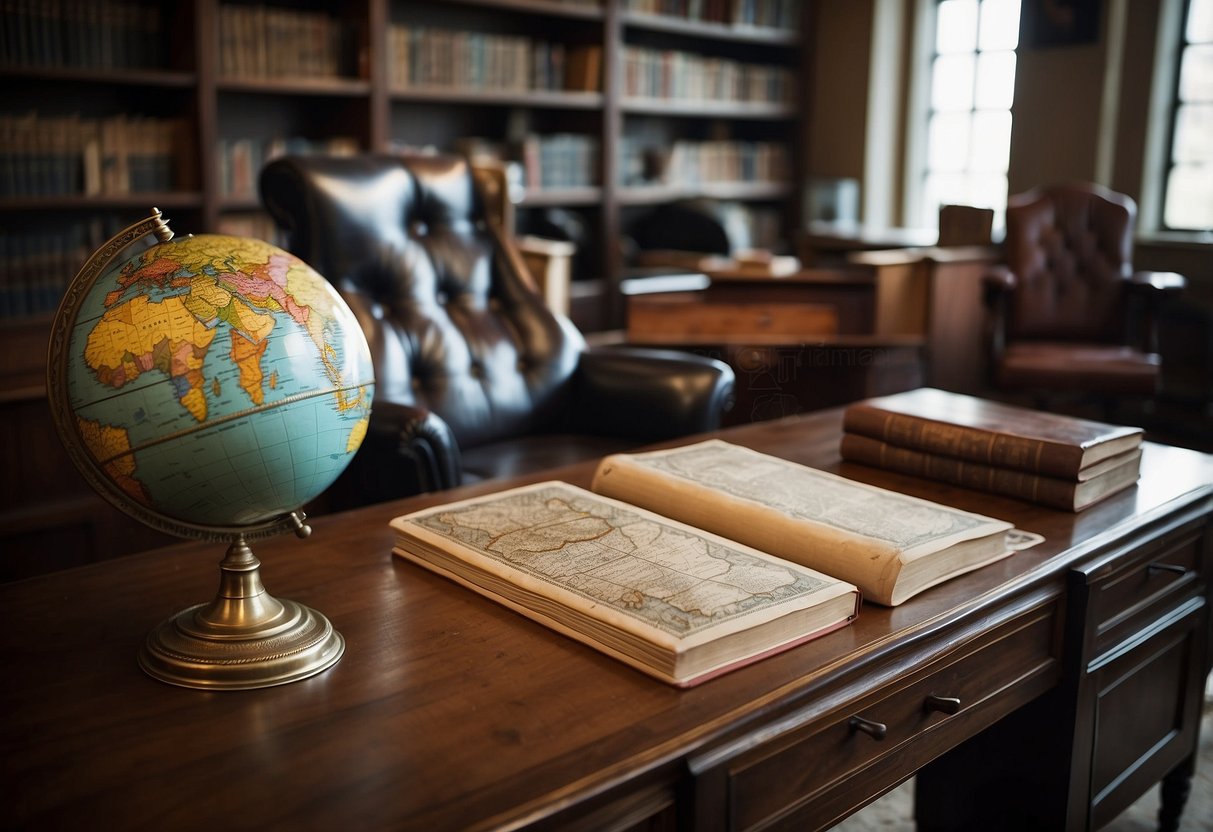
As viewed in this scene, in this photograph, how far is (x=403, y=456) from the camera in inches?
77.4

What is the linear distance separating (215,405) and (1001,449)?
3.59 ft

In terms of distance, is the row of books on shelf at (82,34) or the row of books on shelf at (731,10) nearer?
the row of books on shelf at (82,34)

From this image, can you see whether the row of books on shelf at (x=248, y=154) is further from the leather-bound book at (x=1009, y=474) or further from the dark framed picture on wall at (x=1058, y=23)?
the dark framed picture on wall at (x=1058, y=23)

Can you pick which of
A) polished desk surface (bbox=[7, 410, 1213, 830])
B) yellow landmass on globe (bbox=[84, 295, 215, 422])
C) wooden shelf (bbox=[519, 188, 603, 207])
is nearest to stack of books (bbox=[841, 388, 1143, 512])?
polished desk surface (bbox=[7, 410, 1213, 830])

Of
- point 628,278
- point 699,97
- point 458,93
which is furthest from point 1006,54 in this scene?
point 458,93

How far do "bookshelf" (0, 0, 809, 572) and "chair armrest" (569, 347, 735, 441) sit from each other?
1.37m

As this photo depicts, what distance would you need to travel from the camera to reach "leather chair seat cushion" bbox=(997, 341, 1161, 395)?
13.4 feet

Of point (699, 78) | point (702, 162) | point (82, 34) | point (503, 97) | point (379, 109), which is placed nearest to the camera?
point (82, 34)

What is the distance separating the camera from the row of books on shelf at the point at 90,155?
3.84 m

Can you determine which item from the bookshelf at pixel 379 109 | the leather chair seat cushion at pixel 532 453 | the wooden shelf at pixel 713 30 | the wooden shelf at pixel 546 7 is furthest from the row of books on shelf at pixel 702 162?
the leather chair seat cushion at pixel 532 453

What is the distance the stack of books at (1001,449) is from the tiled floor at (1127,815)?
66 centimetres

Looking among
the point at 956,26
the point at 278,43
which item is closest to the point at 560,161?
the point at 278,43

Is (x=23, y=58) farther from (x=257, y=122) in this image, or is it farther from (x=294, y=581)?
(x=294, y=581)

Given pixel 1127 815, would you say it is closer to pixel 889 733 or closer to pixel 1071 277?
pixel 889 733
